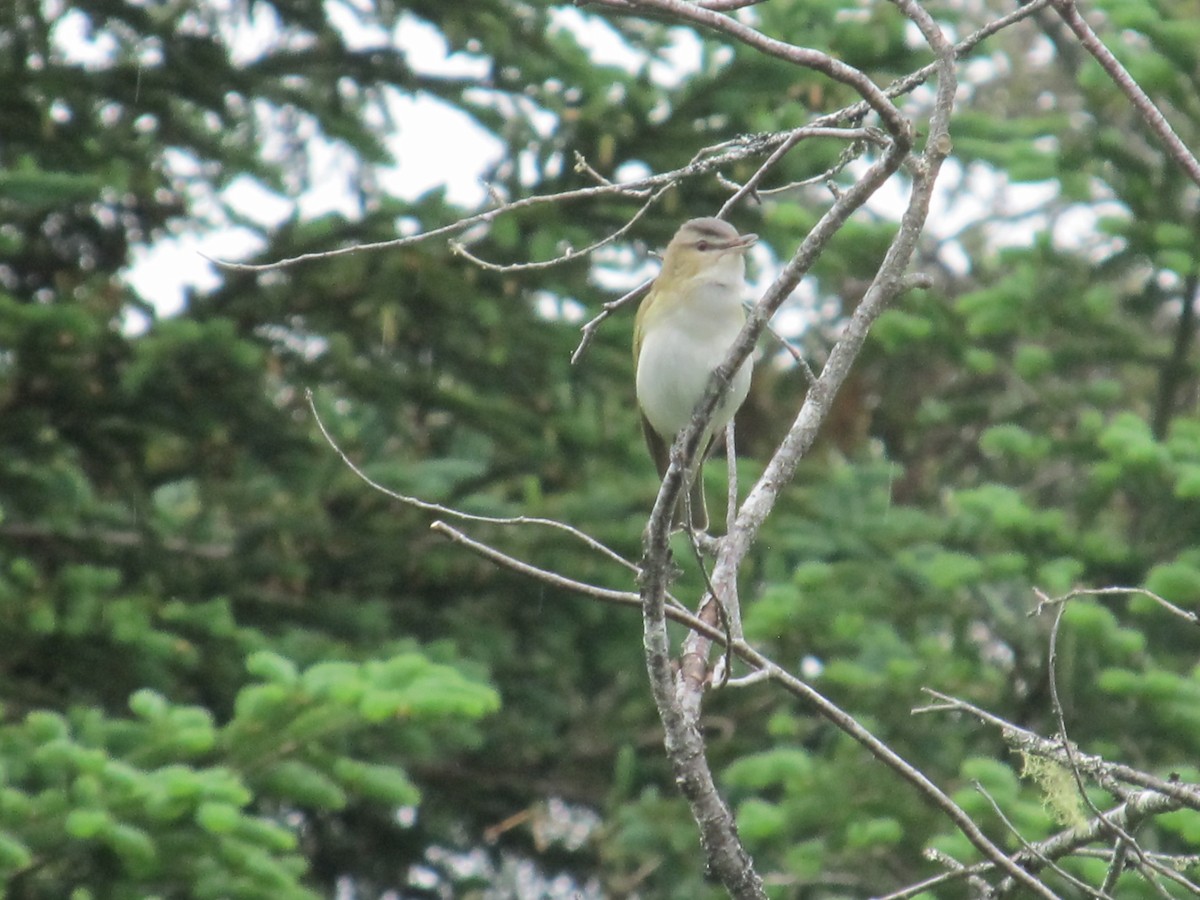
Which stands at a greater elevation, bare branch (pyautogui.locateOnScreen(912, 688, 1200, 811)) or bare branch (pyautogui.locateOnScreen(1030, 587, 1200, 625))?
bare branch (pyautogui.locateOnScreen(1030, 587, 1200, 625))

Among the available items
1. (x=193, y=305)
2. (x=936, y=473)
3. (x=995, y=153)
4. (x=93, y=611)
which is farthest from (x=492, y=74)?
(x=936, y=473)

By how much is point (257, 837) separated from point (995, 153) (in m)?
3.85

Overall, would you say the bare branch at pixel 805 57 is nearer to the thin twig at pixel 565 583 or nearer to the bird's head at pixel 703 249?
the thin twig at pixel 565 583

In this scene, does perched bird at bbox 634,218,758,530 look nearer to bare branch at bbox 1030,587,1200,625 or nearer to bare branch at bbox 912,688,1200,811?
bare branch at bbox 1030,587,1200,625

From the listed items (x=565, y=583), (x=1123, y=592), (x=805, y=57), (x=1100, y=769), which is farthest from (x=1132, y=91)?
(x=565, y=583)

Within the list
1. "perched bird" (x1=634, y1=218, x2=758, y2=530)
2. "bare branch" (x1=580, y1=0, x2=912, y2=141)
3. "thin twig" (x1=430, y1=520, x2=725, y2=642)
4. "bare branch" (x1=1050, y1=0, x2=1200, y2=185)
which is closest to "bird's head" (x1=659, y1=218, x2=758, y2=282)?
"perched bird" (x1=634, y1=218, x2=758, y2=530)

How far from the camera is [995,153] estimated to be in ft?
21.0

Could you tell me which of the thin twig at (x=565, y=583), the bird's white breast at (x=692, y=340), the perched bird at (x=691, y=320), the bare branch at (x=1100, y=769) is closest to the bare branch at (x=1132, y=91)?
the bare branch at (x=1100, y=769)

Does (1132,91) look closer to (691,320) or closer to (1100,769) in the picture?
(1100,769)

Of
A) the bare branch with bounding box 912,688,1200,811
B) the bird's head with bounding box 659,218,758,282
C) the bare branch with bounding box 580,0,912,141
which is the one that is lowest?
the bare branch with bounding box 912,688,1200,811

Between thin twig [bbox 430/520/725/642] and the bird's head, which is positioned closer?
thin twig [bbox 430/520/725/642]

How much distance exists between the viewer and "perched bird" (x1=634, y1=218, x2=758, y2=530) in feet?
15.1

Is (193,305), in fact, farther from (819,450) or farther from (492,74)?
(819,450)

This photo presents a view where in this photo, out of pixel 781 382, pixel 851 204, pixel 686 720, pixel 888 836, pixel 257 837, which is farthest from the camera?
pixel 781 382
